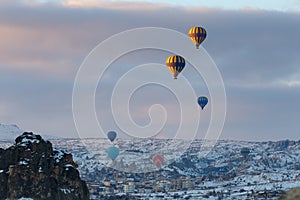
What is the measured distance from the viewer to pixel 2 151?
132 m

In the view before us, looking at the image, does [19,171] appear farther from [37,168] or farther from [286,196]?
[286,196]

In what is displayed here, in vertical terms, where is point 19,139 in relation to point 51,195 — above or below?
above

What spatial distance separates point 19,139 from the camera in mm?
131750

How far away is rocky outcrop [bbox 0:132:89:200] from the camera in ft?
408

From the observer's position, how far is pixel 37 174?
126 m

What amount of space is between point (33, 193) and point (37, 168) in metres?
4.68

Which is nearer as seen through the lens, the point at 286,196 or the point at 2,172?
the point at 286,196

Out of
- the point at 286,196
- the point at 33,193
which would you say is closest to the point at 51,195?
the point at 33,193

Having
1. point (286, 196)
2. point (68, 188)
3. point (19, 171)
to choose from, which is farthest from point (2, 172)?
point (286, 196)

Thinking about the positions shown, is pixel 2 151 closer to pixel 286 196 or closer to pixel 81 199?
pixel 81 199

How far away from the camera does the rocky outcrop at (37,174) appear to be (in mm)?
124312

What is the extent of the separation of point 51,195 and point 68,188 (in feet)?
10.5

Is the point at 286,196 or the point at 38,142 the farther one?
the point at 38,142

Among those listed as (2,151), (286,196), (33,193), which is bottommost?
(286,196)
